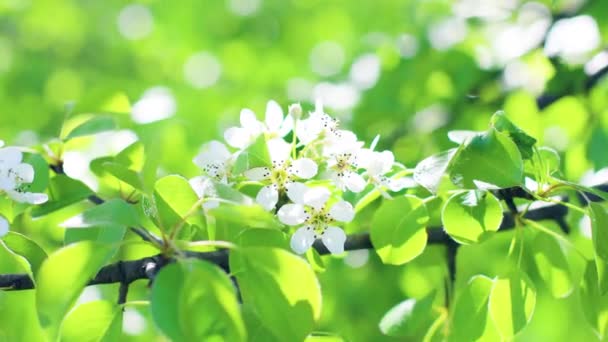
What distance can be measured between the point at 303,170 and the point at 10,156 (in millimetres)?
406

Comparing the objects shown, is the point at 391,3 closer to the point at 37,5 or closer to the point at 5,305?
the point at 37,5

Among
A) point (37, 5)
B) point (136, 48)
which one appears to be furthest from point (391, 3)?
point (37, 5)

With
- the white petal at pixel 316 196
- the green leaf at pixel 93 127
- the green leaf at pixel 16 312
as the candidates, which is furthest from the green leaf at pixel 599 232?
the green leaf at pixel 93 127

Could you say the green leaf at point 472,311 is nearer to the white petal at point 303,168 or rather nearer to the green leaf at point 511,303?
the green leaf at point 511,303

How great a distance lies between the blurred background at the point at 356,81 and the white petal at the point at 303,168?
0.39 meters

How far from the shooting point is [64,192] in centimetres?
112

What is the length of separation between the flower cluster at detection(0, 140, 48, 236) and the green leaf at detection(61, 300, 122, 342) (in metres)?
0.21

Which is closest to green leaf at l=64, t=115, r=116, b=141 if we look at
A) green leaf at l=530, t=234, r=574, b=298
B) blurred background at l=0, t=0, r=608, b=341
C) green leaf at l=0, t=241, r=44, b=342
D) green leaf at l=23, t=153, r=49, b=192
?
blurred background at l=0, t=0, r=608, b=341

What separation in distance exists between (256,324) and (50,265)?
24 cm

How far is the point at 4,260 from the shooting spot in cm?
97

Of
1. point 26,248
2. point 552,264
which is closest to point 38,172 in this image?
point 26,248

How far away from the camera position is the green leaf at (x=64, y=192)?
1087mm

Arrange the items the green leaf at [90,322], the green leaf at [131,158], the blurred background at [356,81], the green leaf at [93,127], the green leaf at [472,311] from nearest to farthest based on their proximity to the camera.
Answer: the green leaf at [90,322]
the green leaf at [472,311]
the green leaf at [131,158]
the green leaf at [93,127]
the blurred background at [356,81]

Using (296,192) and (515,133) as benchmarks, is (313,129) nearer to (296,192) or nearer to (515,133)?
(296,192)
